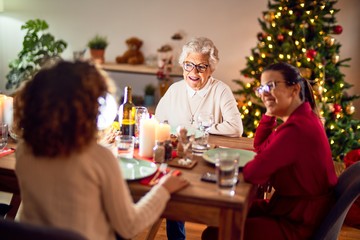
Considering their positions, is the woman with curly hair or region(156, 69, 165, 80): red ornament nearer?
the woman with curly hair

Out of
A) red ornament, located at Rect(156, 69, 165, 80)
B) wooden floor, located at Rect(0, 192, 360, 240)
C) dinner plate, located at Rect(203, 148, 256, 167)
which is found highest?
red ornament, located at Rect(156, 69, 165, 80)

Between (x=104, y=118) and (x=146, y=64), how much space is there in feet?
9.72

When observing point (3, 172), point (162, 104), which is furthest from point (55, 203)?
point (162, 104)

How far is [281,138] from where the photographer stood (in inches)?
69.0

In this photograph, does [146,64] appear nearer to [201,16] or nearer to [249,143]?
[201,16]

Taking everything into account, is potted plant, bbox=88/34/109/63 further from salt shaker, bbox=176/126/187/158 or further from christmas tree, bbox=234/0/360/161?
salt shaker, bbox=176/126/187/158

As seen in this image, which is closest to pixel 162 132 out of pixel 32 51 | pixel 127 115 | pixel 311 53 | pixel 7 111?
pixel 127 115

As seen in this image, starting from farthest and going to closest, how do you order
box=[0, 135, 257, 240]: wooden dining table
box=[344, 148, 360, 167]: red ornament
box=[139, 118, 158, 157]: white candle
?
box=[344, 148, 360, 167]: red ornament
box=[139, 118, 158, 157]: white candle
box=[0, 135, 257, 240]: wooden dining table

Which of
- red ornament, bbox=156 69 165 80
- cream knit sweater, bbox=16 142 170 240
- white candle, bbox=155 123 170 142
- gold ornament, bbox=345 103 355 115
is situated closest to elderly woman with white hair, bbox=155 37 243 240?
white candle, bbox=155 123 170 142

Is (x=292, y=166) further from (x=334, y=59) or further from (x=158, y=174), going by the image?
(x=334, y=59)

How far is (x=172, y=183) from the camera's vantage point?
64.7 inches

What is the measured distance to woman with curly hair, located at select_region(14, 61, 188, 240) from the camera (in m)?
1.30

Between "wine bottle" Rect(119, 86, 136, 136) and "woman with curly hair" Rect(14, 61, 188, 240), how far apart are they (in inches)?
36.0

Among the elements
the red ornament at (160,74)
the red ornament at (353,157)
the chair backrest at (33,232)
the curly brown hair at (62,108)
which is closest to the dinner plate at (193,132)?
the curly brown hair at (62,108)
